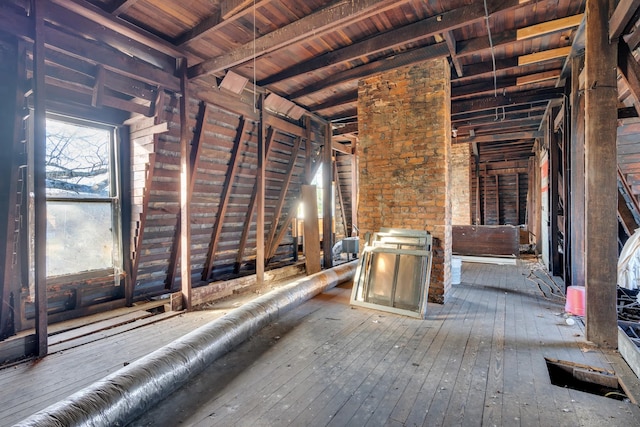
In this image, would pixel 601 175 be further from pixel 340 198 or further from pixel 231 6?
pixel 340 198

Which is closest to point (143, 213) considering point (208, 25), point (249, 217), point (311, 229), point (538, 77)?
point (249, 217)

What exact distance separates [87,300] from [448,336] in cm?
428

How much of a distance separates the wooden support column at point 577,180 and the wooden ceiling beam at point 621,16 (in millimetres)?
1131

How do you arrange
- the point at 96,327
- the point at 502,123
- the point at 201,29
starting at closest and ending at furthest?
1. the point at 201,29
2. the point at 96,327
3. the point at 502,123

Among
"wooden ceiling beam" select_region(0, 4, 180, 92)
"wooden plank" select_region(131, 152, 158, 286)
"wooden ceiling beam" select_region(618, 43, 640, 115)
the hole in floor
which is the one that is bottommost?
the hole in floor

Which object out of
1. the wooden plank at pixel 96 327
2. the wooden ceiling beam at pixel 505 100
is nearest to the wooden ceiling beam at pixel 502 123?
the wooden ceiling beam at pixel 505 100

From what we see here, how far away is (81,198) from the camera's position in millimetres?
3738

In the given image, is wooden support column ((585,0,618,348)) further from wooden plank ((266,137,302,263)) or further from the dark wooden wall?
the dark wooden wall

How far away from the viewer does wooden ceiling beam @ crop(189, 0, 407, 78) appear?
2.54m

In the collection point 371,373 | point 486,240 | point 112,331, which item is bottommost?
point 112,331

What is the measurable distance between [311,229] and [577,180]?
3.91 metres

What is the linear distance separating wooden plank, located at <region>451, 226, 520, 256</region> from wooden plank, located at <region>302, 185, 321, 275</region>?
11.3 feet

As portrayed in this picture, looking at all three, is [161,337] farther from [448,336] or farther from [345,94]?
[345,94]

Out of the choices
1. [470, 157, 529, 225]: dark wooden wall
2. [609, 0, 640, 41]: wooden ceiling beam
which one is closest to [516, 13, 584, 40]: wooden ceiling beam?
[609, 0, 640, 41]: wooden ceiling beam
